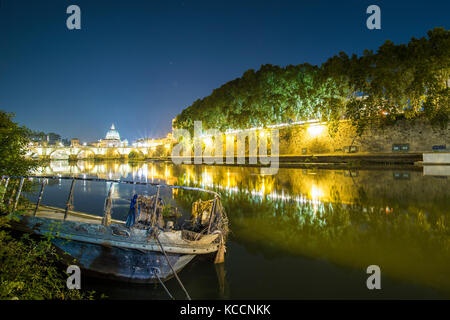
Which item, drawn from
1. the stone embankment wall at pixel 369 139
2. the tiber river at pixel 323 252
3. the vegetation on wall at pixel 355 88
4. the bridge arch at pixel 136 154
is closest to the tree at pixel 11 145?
the tiber river at pixel 323 252

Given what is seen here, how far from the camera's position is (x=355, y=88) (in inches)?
1626

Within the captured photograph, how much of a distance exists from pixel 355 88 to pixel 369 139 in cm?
900

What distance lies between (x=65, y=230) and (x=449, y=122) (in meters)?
45.8

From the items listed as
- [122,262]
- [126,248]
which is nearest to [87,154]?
[122,262]

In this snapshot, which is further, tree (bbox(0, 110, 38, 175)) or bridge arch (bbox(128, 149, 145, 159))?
bridge arch (bbox(128, 149, 145, 159))

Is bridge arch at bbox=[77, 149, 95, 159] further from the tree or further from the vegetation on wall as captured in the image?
the tree

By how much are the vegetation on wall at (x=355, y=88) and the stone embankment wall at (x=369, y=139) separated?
2075 mm

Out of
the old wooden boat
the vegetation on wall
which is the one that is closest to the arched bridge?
the vegetation on wall

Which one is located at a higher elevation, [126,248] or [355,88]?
[355,88]

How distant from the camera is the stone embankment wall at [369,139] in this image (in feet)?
119

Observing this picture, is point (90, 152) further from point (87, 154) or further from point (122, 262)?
point (122, 262)

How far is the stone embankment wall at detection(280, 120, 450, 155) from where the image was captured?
119ft

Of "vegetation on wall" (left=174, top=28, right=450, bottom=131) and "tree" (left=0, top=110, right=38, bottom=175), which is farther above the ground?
"vegetation on wall" (left=174, top=28, right=450, bottom=131)

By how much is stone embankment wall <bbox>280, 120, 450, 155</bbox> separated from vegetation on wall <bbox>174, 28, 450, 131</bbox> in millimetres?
2075
